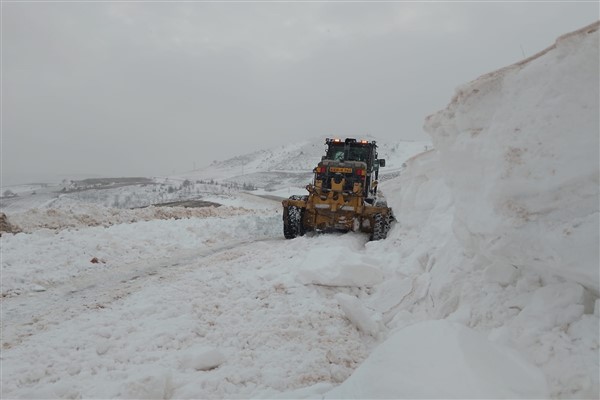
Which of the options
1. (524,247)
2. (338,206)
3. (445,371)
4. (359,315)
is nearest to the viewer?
(445,371)

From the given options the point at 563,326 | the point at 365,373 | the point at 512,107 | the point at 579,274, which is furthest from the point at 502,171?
the point at 365,373

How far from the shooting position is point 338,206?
11.2 m

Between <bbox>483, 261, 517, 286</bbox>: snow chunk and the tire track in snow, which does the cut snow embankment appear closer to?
<bbox>483, 261, 517, 286</bbox>: snow chunk

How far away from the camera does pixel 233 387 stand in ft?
11.5

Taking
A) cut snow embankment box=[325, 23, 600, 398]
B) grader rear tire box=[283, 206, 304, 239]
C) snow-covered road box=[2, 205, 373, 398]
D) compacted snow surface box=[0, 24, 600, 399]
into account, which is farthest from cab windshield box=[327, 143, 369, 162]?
cut snow embankment box=[325, 23, 600, 398]

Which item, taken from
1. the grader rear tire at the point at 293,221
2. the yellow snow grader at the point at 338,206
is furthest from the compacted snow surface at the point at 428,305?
the grader rear tire at the point at 293,221

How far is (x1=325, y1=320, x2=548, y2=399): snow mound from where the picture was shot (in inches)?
98.2

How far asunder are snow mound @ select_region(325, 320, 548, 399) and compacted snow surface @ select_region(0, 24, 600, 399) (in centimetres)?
1

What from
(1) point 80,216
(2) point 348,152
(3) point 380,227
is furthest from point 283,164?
(3) point 380,227

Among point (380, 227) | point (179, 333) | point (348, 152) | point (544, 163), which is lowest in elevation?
point (179, 333)

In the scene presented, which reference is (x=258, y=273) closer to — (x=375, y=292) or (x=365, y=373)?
(x=375, y=292)

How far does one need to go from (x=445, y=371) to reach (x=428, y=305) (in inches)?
77.8

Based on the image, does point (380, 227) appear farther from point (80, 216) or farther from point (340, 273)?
point (80, 216)

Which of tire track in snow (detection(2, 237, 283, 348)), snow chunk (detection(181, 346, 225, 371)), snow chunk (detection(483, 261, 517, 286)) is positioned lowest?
tire track in snow (detection(2, 237, 283, 348))
